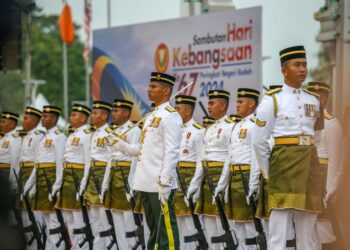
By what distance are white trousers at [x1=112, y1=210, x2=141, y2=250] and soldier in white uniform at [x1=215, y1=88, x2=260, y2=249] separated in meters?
1.96

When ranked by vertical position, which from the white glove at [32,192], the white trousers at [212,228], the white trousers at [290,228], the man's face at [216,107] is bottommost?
the white trousers at [212,228]

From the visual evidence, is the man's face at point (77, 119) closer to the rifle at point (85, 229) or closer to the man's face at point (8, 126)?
the rifle at point (85, 229)

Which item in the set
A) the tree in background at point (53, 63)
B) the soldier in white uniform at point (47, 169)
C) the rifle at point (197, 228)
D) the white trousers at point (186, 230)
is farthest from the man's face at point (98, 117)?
the tree in background at point (53, 63)

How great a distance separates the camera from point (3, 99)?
220 centimetres

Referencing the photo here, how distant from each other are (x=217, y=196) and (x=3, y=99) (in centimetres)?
766

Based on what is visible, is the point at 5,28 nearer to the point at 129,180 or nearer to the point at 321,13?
the point at 321,13

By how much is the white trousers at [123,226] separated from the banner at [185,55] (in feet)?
8.10

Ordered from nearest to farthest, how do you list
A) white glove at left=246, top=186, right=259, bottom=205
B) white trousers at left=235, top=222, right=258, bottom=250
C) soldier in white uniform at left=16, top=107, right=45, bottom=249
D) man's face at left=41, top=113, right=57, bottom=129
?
white glove at left=246, top=186, right=259, bottom=205 → white trousers at left=235, top=222, right=258, bottom=250 → man's face at left=41, top=113, right=57, bottom=129 → soldier in white uniform at left=16, top=107, right=45, bottom=249

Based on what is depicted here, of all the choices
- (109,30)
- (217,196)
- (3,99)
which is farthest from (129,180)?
(3,99)

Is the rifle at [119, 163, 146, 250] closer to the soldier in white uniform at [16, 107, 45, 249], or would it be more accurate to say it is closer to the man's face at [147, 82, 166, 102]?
the soldier in white uniform at [16, 107, 45, 249]

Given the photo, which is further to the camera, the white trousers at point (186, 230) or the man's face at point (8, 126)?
the man's face at point (8, 126)

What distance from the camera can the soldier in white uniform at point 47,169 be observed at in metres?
12.5

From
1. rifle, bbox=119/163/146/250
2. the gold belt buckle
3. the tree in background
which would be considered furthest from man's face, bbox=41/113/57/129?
the tree in background

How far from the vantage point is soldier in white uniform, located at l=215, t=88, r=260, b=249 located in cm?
949
